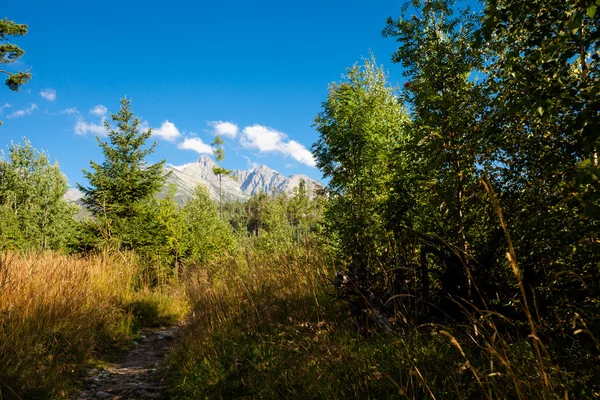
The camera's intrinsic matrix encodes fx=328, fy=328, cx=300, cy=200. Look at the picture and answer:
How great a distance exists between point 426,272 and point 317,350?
4.26ft

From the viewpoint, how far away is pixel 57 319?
17.4 ft

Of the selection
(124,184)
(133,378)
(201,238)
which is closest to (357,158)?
(133,378)

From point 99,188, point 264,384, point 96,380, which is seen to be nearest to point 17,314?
point 96,380

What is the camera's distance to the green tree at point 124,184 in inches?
640

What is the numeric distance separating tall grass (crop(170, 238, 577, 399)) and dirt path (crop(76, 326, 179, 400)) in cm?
38

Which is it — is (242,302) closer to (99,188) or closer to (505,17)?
(505,17)

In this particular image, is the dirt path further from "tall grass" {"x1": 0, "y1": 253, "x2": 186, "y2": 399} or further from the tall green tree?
the tall green tree

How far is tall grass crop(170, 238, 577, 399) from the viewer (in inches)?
78.5

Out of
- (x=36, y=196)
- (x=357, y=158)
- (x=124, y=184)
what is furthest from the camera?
(x=36, y=196)

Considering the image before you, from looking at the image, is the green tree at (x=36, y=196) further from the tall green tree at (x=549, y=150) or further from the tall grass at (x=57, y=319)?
the tall green tree at (x=549, y=150)

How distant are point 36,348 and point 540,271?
5.85 m

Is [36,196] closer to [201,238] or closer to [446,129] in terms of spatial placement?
[201,238]

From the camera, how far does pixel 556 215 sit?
2387mm

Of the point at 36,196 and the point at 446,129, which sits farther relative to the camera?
the point at 36,196
